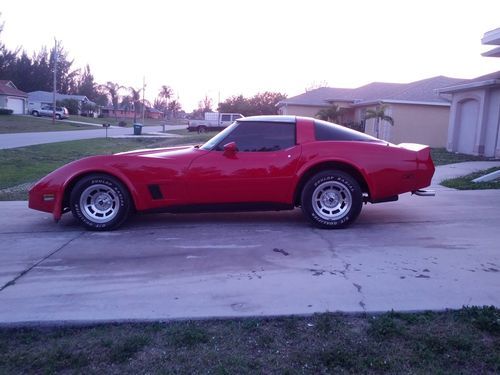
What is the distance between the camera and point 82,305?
4094mm

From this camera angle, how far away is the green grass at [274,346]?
319 centimetres

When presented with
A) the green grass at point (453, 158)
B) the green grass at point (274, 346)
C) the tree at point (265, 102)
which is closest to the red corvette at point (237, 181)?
the green grass at point (274, 346)

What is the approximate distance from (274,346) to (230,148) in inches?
136

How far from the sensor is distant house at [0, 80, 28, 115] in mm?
64125

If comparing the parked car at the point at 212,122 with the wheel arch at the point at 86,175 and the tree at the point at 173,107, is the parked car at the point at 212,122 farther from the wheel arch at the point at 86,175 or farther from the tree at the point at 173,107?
the tree at the point at 173,107

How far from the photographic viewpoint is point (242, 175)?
6477 millimetres

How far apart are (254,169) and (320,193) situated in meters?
0.91

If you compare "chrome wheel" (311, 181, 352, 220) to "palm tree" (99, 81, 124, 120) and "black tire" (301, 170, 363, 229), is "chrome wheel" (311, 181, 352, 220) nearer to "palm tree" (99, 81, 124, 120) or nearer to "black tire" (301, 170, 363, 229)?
"black tire" (301, 170, 363, 229)

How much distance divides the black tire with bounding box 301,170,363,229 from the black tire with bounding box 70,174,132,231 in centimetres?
233

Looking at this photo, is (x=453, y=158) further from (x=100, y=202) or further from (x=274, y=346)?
(x=274, y=346)

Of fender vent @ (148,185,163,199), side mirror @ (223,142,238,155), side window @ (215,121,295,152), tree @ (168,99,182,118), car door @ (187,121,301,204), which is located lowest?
fender vent @ (148,185,163,199)

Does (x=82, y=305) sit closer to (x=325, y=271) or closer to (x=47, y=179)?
(x=325, y=271)

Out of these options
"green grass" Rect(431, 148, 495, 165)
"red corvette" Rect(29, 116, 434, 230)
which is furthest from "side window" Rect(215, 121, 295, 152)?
"green grass" Rect(431, 148, 495, 165)

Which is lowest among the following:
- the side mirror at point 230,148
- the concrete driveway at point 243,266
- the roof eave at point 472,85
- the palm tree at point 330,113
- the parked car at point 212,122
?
the concrete driveway at point 243,266
